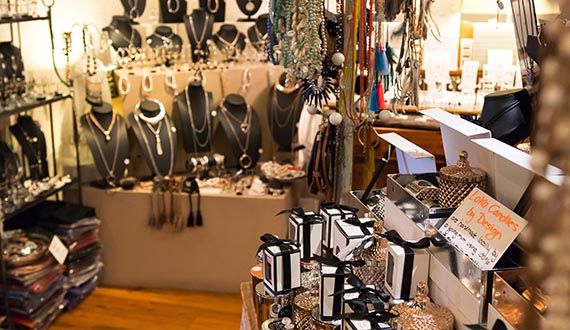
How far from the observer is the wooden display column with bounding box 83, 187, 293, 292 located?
11.3ft

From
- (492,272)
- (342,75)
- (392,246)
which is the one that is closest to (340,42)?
(342,75)

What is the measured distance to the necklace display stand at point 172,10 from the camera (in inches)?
156

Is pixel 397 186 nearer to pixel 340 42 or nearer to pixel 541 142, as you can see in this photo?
pixel 340 42

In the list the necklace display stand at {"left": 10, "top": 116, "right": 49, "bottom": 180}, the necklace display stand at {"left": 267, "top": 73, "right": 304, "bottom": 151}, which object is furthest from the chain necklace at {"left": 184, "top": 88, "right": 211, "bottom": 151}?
the necklace display stand at {"left": 10, "top": 116, "right": 49, "bottom": 180}

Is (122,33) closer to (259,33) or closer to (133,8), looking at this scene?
(133,8)

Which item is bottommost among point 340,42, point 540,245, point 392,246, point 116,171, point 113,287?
point 113,287

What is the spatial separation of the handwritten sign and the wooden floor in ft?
6.85

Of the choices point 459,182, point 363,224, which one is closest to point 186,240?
point 363,224

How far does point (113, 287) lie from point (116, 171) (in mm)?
651

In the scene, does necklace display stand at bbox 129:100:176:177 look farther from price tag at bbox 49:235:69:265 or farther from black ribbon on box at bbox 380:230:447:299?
black ribbon on box at bbox 380:230:447:299

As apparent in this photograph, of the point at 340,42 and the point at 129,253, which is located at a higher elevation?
the point at 340,42

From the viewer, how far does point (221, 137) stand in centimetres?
396

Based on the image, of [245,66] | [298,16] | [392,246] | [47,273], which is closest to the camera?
[392,246]

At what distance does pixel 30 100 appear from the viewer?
10.8ft
